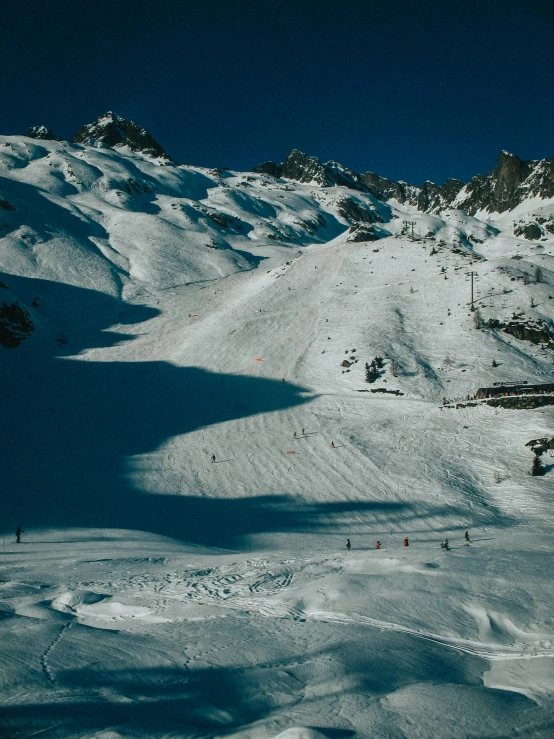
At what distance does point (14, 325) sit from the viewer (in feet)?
165

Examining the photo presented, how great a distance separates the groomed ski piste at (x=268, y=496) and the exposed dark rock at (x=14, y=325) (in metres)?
1.35

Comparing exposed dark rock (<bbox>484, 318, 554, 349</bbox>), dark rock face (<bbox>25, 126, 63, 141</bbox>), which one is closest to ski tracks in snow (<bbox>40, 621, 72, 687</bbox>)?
exposed dark rock (<bbox>484, 318, 554, 349</bbox>)

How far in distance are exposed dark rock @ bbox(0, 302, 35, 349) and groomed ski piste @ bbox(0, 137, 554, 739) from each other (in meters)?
1.35

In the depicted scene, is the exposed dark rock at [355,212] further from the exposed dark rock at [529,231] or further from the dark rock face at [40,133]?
the dark rock face at [40,133]

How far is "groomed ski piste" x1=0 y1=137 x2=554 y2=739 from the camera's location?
743cm

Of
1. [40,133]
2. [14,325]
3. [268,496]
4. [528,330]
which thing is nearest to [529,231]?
[528,330]

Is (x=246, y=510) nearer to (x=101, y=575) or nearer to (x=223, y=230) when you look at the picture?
(x=101, y=575)

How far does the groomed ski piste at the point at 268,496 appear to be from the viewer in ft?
24.4

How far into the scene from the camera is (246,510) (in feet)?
83.0

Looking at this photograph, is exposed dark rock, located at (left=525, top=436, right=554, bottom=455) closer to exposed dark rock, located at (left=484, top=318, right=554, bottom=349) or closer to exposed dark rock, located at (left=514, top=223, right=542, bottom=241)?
exposed dark rock, located at (left=484, top=318, right=554, bottom=349)

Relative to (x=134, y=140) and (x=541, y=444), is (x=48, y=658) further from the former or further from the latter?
(x=134, y=140)

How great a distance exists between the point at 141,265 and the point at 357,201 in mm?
137143

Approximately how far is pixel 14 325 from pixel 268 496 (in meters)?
37.4

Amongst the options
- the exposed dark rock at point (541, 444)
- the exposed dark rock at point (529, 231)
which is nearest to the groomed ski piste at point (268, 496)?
the exposed dark rock at point (541, 444)
